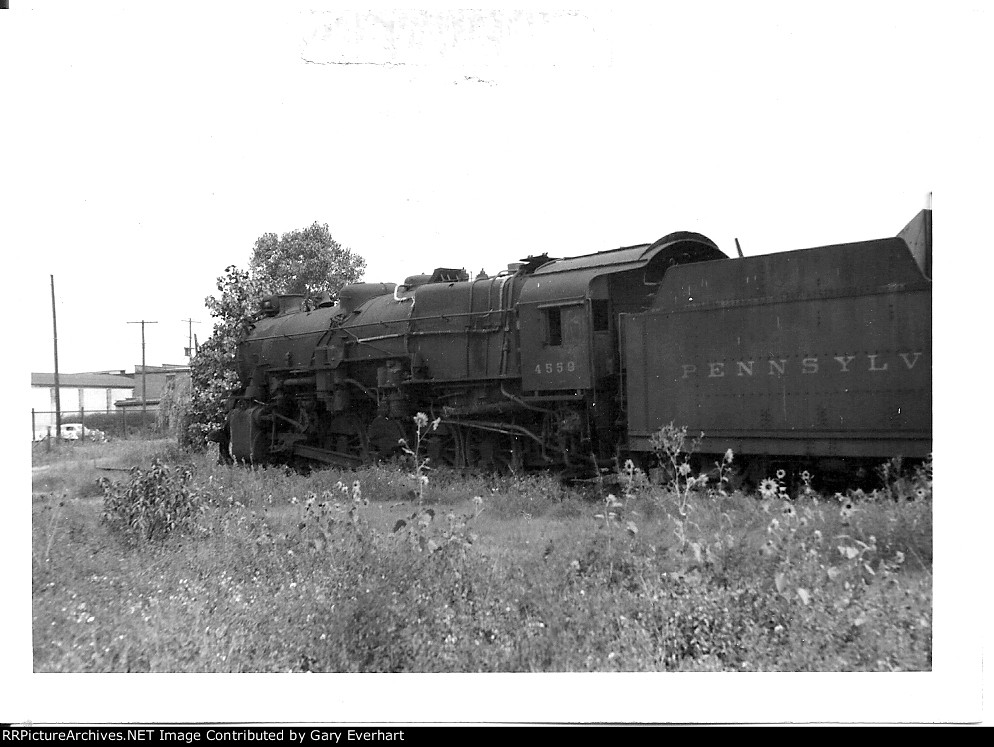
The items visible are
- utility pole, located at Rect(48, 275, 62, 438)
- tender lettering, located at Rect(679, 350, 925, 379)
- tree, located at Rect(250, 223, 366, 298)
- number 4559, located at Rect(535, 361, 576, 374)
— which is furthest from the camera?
number 4559, located at Rect(535, 361, 576, 374)

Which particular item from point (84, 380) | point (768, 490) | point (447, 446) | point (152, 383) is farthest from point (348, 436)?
point (152, 383)

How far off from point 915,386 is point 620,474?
147 inches

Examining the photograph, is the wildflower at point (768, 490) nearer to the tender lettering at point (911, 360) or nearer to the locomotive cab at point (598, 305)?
the tender lettering at point (911, 360)

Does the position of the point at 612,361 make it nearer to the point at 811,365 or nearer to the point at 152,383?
the point at 811,365

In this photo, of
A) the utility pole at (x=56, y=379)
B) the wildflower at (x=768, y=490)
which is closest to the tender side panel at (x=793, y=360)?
the wildflower at (x=768, y=490)

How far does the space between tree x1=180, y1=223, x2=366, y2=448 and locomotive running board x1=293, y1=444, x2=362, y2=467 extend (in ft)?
7.29

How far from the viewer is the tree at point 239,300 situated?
9984mm

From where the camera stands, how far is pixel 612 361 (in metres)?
10.6

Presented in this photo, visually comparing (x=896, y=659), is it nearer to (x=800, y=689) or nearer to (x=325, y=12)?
(x=800, y=689)

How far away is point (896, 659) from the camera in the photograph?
16.3 feet

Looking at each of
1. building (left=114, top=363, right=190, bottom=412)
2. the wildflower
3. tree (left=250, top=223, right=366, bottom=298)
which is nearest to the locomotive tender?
the wildflower

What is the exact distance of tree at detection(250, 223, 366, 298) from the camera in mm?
7973

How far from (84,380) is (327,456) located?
5.45 m

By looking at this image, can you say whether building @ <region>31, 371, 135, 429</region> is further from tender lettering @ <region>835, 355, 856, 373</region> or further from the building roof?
tender lettering @ <region>835, 355, 856, 373</region>
